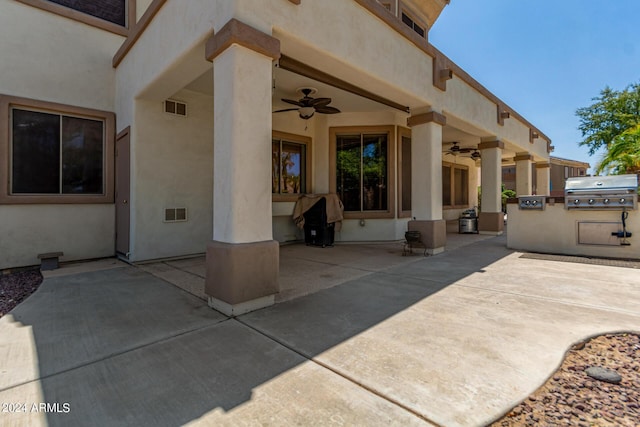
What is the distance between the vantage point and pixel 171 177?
6734mm

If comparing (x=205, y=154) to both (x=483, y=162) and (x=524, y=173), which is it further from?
(x=524, y=173)

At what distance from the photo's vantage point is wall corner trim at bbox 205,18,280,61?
351 cm

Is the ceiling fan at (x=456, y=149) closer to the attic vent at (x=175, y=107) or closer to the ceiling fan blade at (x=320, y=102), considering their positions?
the ceiling fan blade at (x=320, y=102)

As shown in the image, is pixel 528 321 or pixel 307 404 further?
pixel 528 321

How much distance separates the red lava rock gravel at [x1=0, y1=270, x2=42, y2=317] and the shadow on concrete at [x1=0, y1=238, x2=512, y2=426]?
8.3 inches

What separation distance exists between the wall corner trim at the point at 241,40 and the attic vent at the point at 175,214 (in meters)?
3.85

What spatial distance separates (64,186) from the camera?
257 inches

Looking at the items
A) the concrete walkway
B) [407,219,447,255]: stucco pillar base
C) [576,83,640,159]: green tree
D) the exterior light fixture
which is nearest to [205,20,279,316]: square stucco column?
the concrete walkway

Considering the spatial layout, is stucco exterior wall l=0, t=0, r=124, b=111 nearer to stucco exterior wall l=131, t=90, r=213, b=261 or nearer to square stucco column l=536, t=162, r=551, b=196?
stucco exterior wall l=131, t=90, r=213, b=261

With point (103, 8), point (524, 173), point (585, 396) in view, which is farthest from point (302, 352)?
point (524, 173)

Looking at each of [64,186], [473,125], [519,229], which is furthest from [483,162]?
[64,186]

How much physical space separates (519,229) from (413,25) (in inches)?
332

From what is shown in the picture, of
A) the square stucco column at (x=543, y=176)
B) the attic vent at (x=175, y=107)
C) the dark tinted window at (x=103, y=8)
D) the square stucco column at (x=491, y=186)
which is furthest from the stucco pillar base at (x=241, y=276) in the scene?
the square stucco column at (x=543, y=176)

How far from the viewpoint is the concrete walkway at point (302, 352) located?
193 centimetres
